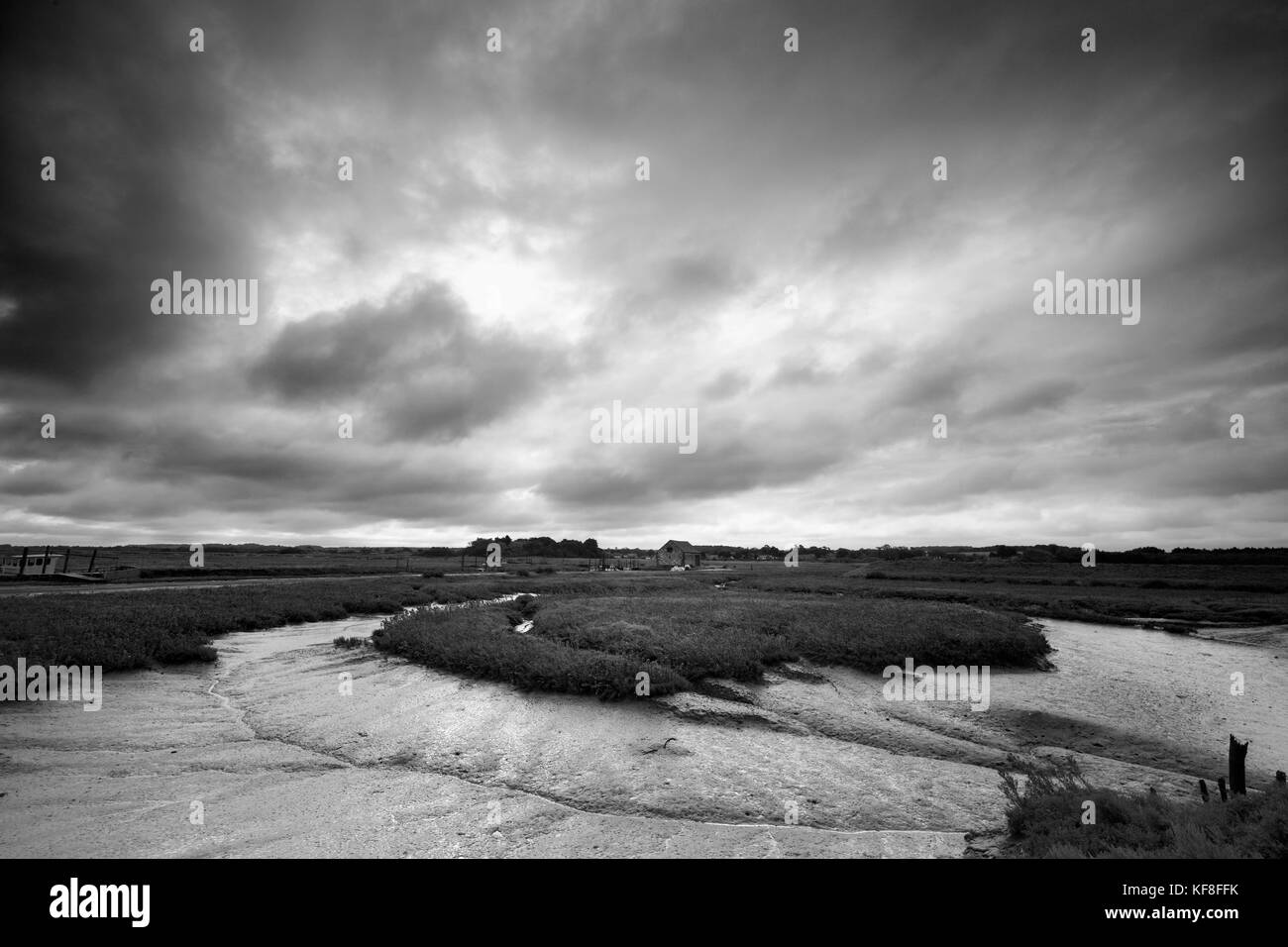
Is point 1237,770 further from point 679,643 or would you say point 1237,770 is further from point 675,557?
point 675,557

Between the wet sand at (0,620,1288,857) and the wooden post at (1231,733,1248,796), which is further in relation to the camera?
the wet sand at (0,620,1288,857)

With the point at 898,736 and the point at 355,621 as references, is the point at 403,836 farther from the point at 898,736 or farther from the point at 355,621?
the point at 355,621

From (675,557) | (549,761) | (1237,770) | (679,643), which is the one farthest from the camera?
(675,557)

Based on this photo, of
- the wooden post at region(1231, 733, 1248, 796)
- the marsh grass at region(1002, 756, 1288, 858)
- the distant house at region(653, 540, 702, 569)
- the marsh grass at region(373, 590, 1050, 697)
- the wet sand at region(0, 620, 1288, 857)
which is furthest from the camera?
the distant house at region(653, 540, 702, 569)

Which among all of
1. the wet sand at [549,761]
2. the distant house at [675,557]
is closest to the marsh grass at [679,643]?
the wet sand at [549,761]

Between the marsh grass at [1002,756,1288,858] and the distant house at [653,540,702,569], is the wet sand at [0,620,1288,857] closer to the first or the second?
the marsh grass at [1002,756,1288,858]

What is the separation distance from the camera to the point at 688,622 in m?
26.9

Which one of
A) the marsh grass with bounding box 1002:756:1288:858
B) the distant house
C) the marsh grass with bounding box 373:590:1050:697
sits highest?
the marsh grass with bounding box 1002:756:1288:858

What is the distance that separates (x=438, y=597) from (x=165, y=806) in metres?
38.1

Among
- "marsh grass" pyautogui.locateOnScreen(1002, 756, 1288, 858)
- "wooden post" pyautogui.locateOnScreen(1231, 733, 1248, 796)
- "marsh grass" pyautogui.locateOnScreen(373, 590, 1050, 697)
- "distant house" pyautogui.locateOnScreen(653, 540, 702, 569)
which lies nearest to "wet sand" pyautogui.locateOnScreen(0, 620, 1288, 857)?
"marsh grass" pyautogui.locateOnScreen(1002, 756, 1288, 858)

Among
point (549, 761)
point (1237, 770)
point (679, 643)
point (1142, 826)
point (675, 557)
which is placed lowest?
point (675, 557)

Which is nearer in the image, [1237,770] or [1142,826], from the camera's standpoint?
[1142,826]

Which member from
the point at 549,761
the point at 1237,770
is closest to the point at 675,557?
the point at 549,761

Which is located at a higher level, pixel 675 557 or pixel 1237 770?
pixel 1237 770
